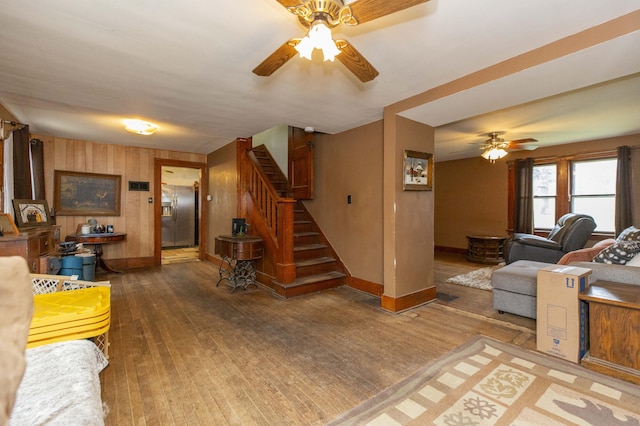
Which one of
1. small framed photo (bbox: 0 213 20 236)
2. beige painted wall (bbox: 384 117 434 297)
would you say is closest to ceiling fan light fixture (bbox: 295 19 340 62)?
beige painted wall (bbox: 384 117 434 297)

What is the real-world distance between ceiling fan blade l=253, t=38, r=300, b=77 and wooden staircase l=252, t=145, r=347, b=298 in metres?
2.64

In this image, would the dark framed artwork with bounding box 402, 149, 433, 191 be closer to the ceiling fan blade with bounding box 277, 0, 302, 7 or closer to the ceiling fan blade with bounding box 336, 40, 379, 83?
the ceiling fan blade with bounding box 336, 40, 379, 83

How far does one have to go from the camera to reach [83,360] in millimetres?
1111

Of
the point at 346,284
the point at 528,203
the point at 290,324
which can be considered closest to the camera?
the point at 290,324

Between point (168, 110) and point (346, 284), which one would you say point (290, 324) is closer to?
point (346, 284)

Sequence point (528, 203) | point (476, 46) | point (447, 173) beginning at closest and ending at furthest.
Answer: point (476, 46), point (528, 203), point (447, 173)

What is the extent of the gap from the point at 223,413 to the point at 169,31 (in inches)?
96.0

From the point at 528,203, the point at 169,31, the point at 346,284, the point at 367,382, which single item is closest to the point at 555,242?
the point at 528,203

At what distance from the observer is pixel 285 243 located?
381cm

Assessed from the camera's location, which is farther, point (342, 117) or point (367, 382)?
point (342, 117)

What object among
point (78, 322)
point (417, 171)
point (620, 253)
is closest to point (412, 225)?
point (417, 171)

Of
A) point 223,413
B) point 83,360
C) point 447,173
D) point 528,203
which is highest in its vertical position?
point 447,173

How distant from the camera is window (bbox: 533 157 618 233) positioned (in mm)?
5113

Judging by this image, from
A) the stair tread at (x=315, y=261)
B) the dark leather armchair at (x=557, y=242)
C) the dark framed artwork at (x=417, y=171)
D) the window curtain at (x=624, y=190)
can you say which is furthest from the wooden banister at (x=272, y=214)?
the window curtain at (x=624, y=190)
